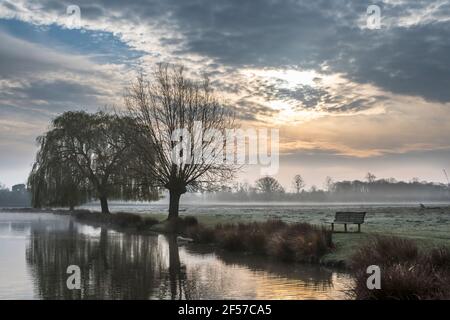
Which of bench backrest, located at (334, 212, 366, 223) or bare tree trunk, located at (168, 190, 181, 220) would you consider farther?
bare tree trunk, located at (168, 190, 181, 220)

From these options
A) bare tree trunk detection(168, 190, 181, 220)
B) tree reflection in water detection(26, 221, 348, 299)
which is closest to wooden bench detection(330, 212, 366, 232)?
tree reflection in water detection(26, 221, 348, 299)

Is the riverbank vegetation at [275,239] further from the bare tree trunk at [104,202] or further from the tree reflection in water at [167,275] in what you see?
the bare tree trunk at [104,202]

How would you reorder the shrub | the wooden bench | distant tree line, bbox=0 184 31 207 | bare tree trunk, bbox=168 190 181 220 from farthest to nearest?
distant tree line, bbox=0 184 31 207 < bare tree trunk, bbox=168 190 181 220 < the wooden bench < the shrub

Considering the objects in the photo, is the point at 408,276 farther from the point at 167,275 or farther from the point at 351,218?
the point at 351,218

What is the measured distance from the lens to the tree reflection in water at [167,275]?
1247 centimetres

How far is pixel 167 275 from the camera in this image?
15.4 m

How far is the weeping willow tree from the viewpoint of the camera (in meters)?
51.6

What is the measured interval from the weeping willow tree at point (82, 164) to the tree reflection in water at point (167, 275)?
29160 mm

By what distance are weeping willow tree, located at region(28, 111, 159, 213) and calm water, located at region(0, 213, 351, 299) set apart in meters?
29.1

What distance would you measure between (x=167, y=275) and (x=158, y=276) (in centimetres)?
33

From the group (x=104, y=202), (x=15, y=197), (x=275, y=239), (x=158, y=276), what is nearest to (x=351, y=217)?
(x=275, y=239)

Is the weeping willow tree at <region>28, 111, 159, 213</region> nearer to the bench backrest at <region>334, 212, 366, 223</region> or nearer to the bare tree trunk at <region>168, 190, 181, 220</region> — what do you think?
the bare tree trunk at <region>168, 190, 181, 220</region>

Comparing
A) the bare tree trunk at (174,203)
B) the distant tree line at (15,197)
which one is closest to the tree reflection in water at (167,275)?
the bare tree trunk at (174,203)
